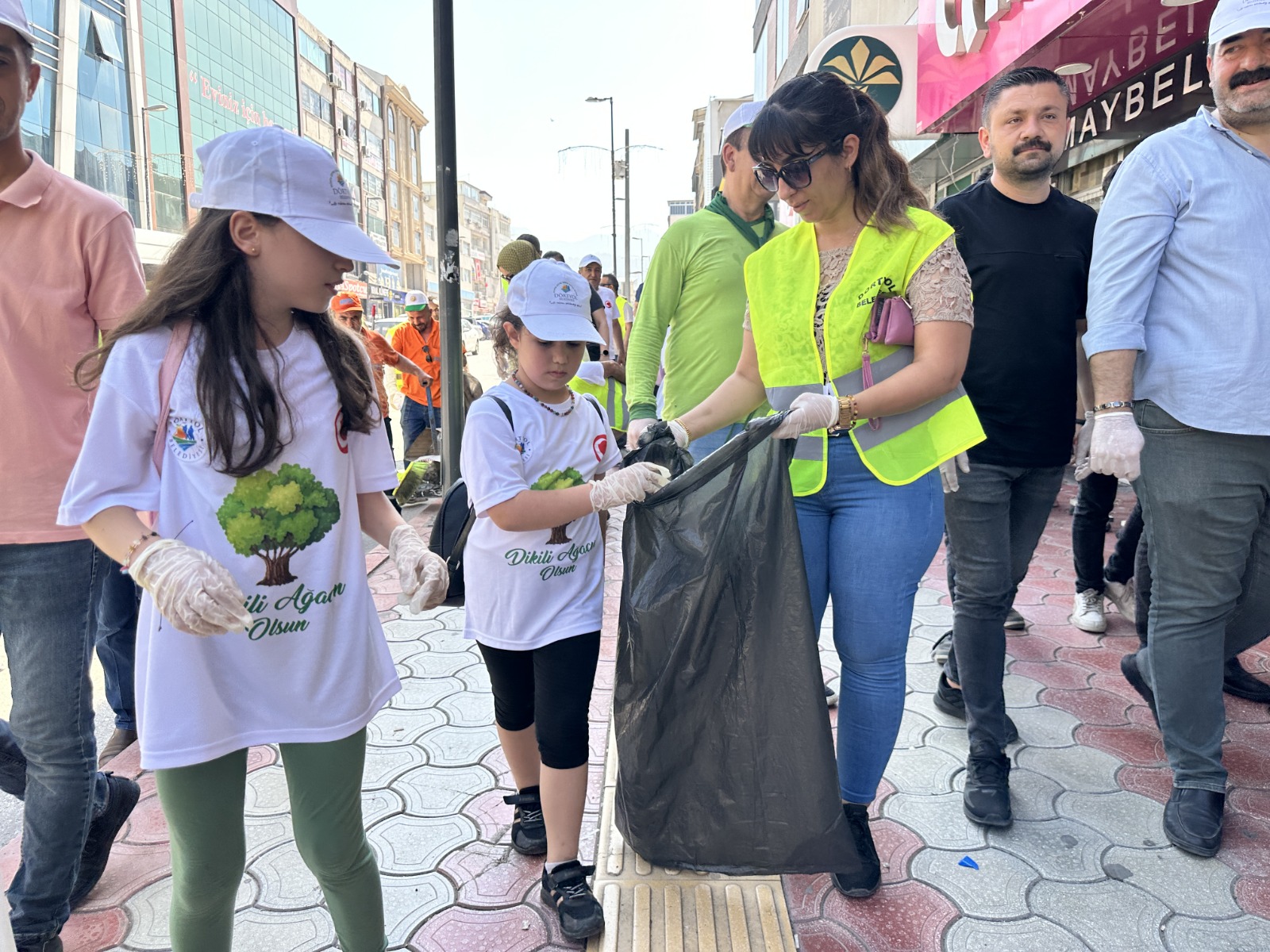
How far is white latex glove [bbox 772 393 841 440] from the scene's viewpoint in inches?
69.9

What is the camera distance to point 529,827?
2.15 meters

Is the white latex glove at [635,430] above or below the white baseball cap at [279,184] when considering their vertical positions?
below

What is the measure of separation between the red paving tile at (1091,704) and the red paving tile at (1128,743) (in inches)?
2.5

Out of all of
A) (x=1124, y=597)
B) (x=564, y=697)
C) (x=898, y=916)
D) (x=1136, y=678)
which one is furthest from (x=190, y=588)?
(x=1124, y=597)

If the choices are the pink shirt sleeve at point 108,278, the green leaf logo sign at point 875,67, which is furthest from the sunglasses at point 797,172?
the green leaf logo sign at point 875,67

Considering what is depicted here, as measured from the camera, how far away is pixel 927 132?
7.44 metres

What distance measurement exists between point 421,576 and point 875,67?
7.35m

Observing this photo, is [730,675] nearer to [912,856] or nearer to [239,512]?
[912,856]

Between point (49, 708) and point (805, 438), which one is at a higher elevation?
point (805, 438)

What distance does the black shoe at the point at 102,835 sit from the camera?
6.49 feet

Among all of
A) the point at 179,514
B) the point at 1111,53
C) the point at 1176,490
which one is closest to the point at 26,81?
the point at 179,514

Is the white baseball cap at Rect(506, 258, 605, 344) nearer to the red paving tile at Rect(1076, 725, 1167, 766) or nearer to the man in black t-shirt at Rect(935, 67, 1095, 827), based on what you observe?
the man in black t-shirt at Rect(935, 67, 1095, 827)

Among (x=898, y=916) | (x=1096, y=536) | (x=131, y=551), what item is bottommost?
(x=898, y=916)

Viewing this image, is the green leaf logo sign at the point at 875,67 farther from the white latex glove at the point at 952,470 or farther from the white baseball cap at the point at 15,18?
the white baseball cap at the point at 15,18
